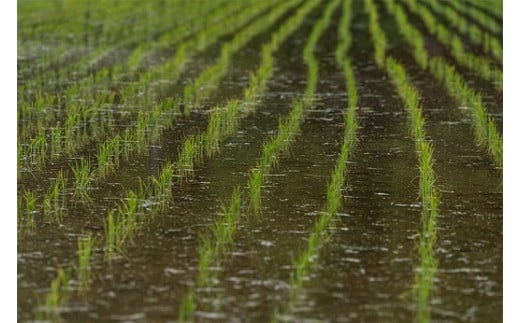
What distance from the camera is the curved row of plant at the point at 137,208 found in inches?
192

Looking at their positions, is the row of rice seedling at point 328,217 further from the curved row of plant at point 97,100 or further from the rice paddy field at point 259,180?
the curved row of plant at point 97,100

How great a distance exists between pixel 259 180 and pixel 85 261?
5.60 ft

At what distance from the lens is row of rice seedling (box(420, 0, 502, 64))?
12.5 metres

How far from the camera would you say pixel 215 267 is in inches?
201

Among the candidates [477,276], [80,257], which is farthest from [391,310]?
[80,257]

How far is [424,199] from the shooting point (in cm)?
630

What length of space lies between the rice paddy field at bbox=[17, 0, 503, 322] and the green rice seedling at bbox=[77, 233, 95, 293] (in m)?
0.01

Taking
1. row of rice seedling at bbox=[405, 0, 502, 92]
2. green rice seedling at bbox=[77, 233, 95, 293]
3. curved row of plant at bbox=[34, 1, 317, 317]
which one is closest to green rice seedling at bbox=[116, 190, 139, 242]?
curved row of plant at bbox=[34, 1, 317, 317]

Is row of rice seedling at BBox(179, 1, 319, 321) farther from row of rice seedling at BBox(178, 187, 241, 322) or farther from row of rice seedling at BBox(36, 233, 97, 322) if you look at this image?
row of rice seedling at BBox(36, 233, 97, 322)

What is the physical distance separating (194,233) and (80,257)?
2.28 feet

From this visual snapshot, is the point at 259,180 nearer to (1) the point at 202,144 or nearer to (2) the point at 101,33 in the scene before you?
(1) the point at 202,144

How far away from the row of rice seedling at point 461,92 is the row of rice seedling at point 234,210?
1.41 m

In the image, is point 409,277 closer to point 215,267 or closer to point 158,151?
point 215,267

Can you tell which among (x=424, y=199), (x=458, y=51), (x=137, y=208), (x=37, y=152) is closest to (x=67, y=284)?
(x=137, y=208)
